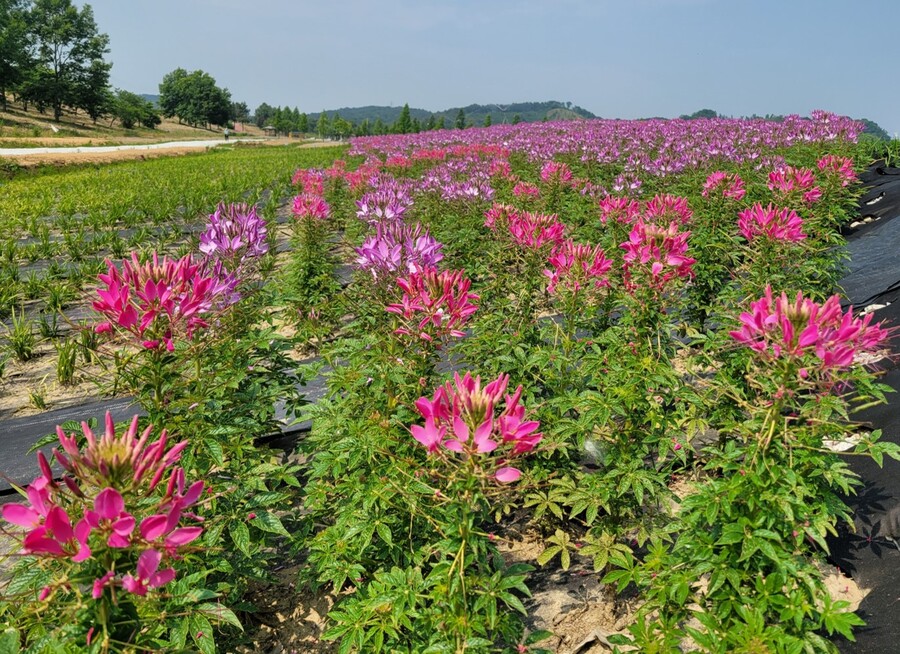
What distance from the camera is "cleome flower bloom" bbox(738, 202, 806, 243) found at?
113 inches

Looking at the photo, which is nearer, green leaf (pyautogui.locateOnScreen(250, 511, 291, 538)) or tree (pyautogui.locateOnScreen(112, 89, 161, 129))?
green leaf (pyautogui.locateOnScreen(250, 511, 291, 538))

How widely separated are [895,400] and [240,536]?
3.64 metres

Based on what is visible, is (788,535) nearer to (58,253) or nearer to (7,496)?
(7,496)

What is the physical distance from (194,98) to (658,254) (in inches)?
3103

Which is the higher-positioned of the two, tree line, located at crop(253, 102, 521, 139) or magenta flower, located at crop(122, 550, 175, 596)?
tree line, located at crop(253, 102, 521, 139)

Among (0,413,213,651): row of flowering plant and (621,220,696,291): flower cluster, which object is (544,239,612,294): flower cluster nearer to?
(621,220,696,291): flower cluster

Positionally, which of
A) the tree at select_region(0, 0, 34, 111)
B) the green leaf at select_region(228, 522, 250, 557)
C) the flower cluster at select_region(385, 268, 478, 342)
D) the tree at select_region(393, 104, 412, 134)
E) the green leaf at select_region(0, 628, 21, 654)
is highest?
the tree at select_region(0, 0, 34, 111)

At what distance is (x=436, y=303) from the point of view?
1.86 metres

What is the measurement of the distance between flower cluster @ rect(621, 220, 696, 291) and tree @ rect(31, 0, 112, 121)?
5282 cm

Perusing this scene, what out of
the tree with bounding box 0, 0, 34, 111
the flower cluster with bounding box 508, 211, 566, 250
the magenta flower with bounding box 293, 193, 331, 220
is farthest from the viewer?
the tree with bounding box 0, 0, 34, 111

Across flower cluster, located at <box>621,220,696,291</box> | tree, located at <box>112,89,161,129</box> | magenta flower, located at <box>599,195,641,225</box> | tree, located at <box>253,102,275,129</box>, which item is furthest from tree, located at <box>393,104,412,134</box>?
tree, located at <box>253,102,275,129</box>

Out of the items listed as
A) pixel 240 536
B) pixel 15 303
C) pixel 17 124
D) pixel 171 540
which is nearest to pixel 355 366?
pixel 240 536

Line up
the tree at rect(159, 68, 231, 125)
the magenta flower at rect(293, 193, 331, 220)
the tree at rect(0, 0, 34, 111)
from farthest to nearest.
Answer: the tree at rect(159, 68, 231, 125) → the tree at rect(0, 0, 34, 111) → the magenta flower at rect(293, 193, 331, 220)

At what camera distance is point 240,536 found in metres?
1.77
